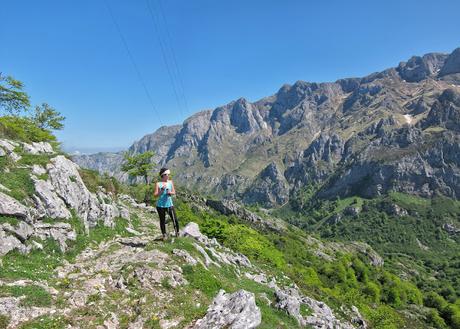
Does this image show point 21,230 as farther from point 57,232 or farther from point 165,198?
point 165,198

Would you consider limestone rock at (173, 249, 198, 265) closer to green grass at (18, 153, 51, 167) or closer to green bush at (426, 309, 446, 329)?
green grass at (18, 153, 51, 167)

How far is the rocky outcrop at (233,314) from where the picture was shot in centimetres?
1388

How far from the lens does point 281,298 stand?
21.6 meters

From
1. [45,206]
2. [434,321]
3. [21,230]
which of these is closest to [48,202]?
[45,206]

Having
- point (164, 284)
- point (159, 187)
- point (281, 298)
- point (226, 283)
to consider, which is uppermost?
point (159, 187)

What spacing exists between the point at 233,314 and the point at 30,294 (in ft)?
27.5

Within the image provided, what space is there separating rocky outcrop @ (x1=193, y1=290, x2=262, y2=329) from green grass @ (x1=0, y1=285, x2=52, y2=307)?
6.23m

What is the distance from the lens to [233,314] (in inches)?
563

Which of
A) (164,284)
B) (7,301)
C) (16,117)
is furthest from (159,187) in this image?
(16,117)

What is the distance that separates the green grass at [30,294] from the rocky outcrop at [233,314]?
20.4 ft

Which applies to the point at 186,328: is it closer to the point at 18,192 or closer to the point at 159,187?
the point at 159,187

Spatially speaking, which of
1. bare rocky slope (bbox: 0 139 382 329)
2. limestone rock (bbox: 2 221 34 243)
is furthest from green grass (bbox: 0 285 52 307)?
limestone rock (bbox: 2 221 34 243)

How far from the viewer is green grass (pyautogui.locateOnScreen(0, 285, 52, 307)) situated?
1319cm

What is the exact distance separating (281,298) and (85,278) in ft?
39.3
